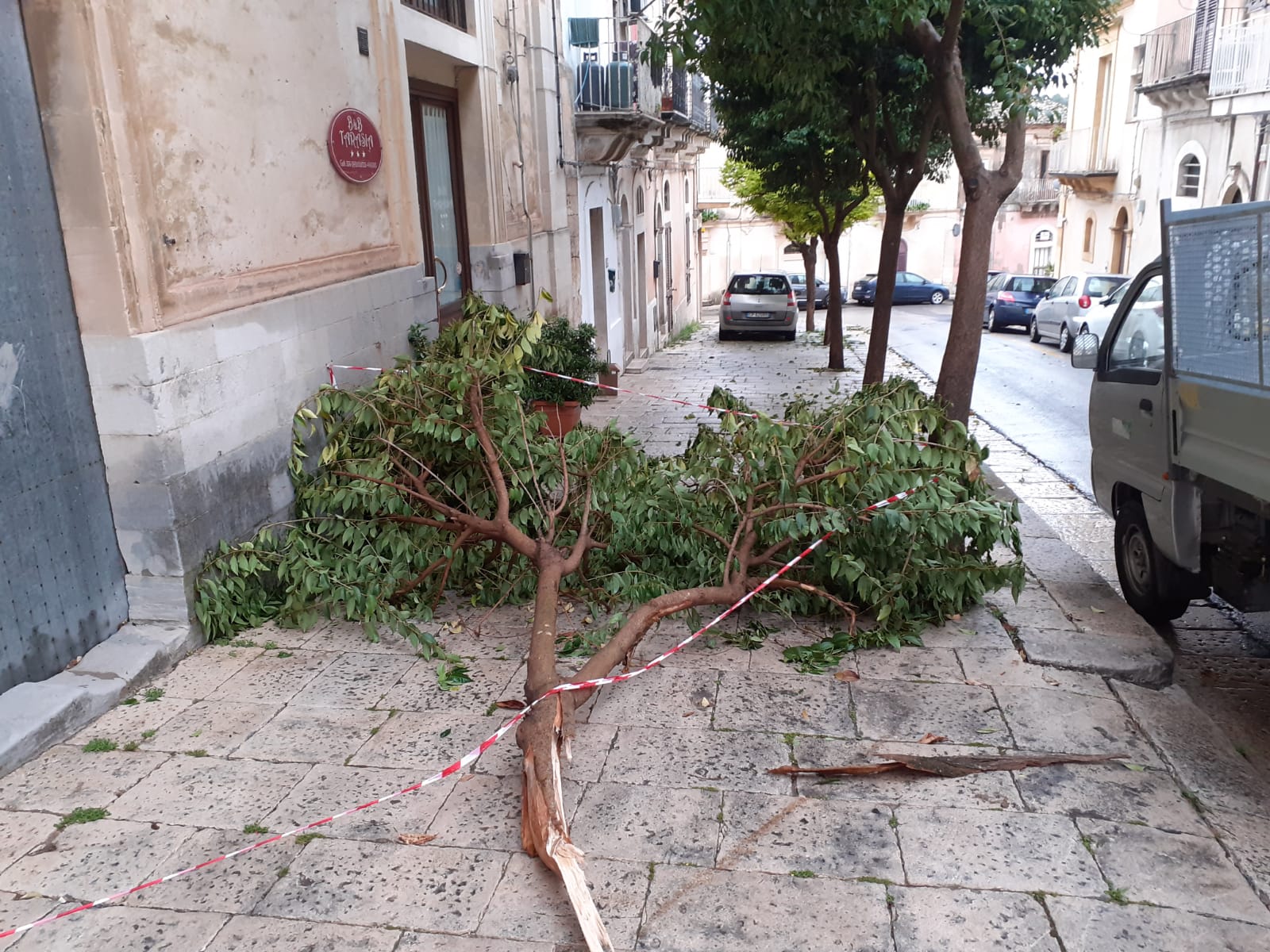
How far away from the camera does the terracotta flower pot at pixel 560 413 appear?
9680mm

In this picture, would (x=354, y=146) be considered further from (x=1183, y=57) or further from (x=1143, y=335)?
(x=1183, y=57)

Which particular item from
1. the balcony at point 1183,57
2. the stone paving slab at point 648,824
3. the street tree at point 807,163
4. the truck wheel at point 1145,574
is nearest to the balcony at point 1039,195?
the balcony at point 1183,57

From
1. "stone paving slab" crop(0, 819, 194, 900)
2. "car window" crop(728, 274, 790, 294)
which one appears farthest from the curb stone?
"car window" crop(728, 274, 790, 294)

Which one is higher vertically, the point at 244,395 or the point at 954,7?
the point at 954,7

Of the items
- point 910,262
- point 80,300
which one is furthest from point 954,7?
point 910,262

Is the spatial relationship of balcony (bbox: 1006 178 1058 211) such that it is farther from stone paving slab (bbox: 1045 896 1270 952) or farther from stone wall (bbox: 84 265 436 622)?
stone paving slab (bbox: 1045 896 1270 952)

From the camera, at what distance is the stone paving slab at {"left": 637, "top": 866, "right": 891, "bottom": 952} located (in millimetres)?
3221

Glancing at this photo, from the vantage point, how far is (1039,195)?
135ft

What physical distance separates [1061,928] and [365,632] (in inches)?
142

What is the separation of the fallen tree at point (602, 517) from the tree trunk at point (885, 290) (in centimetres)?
760

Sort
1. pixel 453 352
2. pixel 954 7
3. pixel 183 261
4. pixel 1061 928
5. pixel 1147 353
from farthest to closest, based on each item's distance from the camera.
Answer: pixel 453 352
pixel 954 7
pixel 1147 353
pixel 183 261
pixel 1061 928

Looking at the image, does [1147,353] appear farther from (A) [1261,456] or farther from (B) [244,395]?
(B) [244,395]

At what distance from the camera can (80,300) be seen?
4.88 meters

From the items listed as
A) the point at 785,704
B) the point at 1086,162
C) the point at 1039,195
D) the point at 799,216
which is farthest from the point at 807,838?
the point at 1039,195
